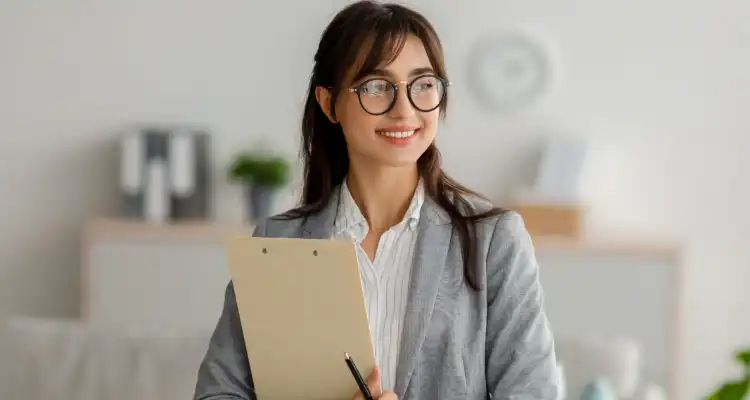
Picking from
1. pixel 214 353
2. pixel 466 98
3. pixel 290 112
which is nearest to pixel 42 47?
pixel 290 112

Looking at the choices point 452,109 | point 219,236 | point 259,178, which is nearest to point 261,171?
point 259,178

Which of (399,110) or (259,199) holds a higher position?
(399,110)

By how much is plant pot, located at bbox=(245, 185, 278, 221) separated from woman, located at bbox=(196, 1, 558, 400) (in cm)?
288

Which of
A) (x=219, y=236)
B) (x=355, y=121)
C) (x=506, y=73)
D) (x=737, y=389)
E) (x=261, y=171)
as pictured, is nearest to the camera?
(x=737, y=389)

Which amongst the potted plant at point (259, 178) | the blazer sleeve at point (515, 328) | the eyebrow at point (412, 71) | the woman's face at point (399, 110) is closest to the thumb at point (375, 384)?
the blazer sleeve at point (515, 328)

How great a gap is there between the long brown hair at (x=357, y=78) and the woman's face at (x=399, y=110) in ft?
0.05

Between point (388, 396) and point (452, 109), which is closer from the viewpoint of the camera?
point (388, 396)

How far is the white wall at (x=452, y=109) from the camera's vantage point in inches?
185

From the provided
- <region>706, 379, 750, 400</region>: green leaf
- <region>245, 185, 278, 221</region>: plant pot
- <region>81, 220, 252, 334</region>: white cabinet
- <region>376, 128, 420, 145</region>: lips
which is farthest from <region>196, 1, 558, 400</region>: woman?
<region>245, 185, 278, 221</region>: plant pot

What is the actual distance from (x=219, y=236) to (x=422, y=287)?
9.55 feet

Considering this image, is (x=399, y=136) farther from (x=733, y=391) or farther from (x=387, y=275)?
(x=733, y=391)

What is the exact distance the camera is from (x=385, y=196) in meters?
1.80

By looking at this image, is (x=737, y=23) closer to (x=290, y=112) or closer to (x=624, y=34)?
(x=624, y=34)

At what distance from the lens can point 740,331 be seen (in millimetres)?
4789
